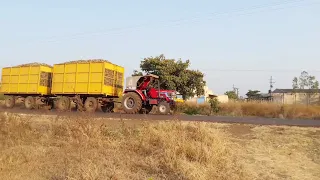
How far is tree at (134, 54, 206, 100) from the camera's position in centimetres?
3541

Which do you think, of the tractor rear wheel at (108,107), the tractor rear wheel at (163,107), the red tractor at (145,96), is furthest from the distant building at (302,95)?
the tractor rear wheel at (163,107)

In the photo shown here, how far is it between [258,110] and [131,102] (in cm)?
1022

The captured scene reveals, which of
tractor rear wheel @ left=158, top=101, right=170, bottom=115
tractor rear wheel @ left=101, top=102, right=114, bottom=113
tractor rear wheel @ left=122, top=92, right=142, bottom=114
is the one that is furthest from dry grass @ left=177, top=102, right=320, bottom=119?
tractor rear wheel @ left=122, top=92, right=142, bottom=114

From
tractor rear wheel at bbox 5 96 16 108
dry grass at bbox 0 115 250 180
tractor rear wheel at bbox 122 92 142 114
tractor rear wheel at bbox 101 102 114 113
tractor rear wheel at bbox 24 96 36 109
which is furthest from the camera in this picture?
tractor rear wheel at bbox 5 96 16 108

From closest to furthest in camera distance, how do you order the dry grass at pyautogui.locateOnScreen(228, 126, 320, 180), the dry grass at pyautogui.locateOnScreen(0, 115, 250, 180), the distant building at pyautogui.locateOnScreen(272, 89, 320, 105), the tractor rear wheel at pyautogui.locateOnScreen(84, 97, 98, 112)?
the dry grass at pyautogui.locateOnScreen(0, 115, 250, 180)
the dry grass at pyautogui.locateOnScreen(228, 126, 320, 180)
the tractor rear wheel at pyautogui.locateOnScreen(84, 97, 98, 112)
the distant building at pyautogui.locateOnScreen(272, 89, 320, 105)

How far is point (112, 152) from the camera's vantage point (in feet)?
22.8

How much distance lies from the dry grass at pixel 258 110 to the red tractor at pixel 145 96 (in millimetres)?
4482

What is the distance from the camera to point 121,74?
22406 mm

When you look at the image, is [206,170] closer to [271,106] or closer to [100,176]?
[100,176]

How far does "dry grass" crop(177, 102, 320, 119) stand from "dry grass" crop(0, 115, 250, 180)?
1652 cm

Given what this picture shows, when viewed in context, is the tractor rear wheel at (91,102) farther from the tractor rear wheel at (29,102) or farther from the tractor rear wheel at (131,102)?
the tractor rear wheel at (29,102)

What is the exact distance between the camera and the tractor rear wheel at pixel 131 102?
64.2 feet

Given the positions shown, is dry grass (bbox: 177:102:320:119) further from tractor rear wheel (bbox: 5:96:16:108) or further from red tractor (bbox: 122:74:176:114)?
tractor rear wheel (bbox: 5:96:16:108)

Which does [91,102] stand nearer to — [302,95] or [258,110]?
[258,110]
